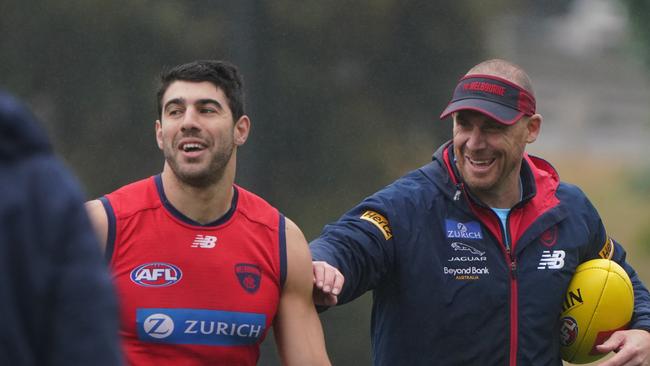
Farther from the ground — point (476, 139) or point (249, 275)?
point (476, 139)

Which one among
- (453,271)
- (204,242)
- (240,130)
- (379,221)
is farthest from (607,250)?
(204,242)

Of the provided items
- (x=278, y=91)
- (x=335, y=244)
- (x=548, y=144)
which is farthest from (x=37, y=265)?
(x=548, y=144)

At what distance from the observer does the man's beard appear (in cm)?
362

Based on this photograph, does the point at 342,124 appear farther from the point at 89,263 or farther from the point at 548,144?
the point at 89,263

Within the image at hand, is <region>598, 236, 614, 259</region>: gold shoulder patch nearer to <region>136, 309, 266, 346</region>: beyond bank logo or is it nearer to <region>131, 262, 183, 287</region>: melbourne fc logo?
<region>136, 309, 266, 346</region>: beyond bank logo

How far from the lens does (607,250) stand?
430 cm

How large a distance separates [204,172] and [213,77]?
1.10ft

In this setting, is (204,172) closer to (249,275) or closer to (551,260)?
(249,275)

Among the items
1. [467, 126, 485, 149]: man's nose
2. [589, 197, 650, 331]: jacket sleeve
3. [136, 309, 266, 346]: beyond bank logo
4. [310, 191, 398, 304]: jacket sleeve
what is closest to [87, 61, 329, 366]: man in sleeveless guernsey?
[136, 309, 266, 346]: beyond bank logo

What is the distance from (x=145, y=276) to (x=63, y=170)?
6.35 feet

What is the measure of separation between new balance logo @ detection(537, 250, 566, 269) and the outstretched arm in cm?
83

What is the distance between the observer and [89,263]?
1.56 metres

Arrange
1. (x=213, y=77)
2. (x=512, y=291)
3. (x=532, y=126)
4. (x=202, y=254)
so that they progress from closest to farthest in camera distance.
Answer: (x=202, y=254) < (x=213, y=77) < (x=512, y=291) < (x=532, y=126)

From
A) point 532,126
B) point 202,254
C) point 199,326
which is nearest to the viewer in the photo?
point 199,326
